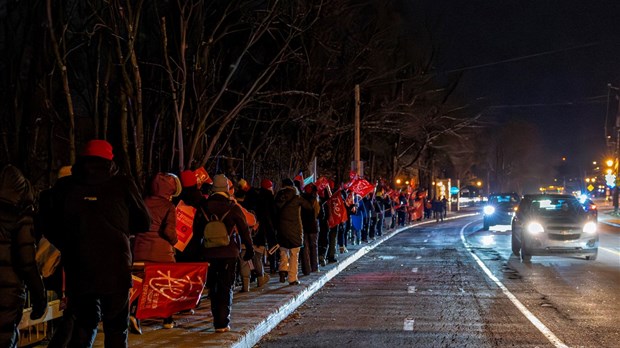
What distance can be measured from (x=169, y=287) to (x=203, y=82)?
1160cm

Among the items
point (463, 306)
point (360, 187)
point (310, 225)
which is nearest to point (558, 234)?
point (310, 225)

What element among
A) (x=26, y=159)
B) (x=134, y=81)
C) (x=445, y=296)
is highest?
(x=134, y=81)

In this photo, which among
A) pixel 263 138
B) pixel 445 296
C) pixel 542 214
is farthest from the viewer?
pixel 263 138

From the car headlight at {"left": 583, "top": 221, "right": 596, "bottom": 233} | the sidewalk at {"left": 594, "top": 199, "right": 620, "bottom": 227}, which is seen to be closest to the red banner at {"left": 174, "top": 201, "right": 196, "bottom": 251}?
the car headlight at {"left": 583, "top": 221, "right": 596, "bottom": 233}

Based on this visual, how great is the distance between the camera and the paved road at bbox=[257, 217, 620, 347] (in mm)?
9938

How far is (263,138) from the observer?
2894cm

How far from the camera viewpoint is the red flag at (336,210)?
64.6ft

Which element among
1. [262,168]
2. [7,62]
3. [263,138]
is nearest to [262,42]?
[263,138]

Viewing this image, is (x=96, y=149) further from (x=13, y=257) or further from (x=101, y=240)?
(x=13, y=257)

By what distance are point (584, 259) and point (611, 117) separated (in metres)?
88.0

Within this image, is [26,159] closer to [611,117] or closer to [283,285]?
[283,285]

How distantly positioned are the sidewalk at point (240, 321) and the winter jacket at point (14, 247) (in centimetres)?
274

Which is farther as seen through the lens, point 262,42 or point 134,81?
point 262,42

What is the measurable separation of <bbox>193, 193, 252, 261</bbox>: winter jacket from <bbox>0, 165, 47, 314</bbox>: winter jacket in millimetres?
3541
